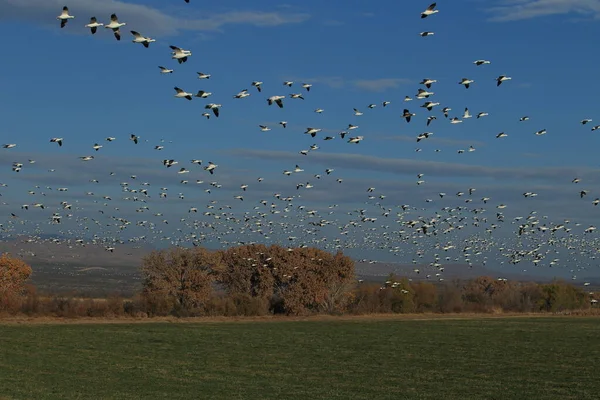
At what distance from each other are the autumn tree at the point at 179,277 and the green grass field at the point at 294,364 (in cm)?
1851

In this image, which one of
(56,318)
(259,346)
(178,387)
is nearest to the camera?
(178,387)

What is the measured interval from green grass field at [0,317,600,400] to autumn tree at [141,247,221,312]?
1851 centimetres

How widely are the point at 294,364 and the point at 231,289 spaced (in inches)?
1794

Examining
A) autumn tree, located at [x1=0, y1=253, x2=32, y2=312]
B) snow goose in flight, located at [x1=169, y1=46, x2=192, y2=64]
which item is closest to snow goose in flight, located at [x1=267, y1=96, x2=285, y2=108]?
snow goose in flight, located at [x1=169, y1=46, x2=192, y2=64]

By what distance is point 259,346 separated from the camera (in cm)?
4331

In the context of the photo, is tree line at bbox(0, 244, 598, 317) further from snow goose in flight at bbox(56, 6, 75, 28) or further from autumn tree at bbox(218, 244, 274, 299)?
snow goose in flight at bbox(56, 6, 75, 28)

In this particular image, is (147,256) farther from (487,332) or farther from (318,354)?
(318,354)

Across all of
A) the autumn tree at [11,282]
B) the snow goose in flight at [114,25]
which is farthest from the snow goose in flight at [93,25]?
the autumn tree at [11,282]

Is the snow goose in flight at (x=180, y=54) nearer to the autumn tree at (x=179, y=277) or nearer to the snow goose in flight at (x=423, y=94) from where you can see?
the snow goose in flight at (x=423, y=94)

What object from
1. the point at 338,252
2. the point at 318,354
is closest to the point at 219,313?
the point at 338,252

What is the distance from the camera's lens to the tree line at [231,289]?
7144cm

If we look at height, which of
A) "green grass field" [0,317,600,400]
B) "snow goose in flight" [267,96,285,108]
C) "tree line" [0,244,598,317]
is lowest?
"green grass field" [0,317,600,400]

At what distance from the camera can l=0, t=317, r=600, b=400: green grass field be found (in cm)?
2592

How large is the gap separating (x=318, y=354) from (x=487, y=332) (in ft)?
66.8
